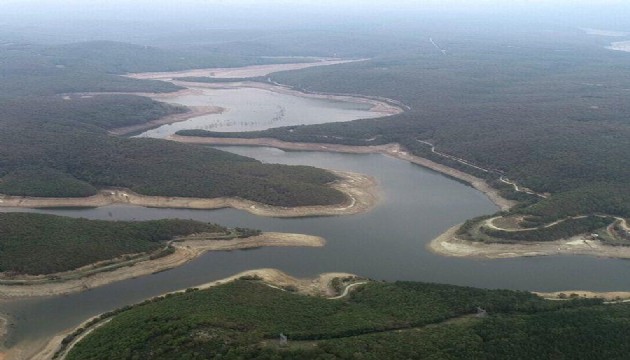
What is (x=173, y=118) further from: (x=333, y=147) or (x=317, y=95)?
(x=317, y=95)

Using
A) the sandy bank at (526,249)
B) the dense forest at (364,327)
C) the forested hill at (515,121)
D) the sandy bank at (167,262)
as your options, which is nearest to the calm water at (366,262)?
the sandy bank at (167,262)

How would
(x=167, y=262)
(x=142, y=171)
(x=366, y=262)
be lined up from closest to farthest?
(x=167, y=262)
(x=366, y=262)
(x=142, y=171)

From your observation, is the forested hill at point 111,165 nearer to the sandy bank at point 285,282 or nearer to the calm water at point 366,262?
the calm water at point 366,262

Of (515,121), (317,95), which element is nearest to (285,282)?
(515,121)

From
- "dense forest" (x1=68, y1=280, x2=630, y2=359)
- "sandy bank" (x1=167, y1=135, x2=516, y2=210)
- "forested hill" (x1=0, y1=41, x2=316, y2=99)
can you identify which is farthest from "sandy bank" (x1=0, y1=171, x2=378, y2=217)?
"forested hill" (x1=0, y1=41, x2=316, y2=99)

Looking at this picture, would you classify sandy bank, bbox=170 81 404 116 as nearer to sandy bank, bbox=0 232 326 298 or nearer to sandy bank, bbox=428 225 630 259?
sandy bank, bbox=428 225 630 259
